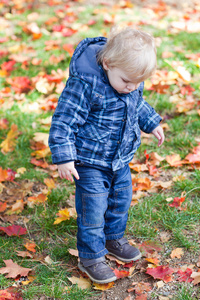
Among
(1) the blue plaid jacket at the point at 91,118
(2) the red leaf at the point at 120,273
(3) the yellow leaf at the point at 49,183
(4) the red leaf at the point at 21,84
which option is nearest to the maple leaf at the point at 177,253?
(2) the red leaf at the point at 120,273

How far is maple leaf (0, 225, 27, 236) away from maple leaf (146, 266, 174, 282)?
0.88 meters

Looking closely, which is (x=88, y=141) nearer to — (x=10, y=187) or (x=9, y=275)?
(x=9, y=275)

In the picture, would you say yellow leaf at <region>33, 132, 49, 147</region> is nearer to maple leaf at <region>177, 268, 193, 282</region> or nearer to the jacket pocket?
the jacket pocket

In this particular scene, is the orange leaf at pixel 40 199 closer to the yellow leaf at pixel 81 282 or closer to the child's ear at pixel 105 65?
the yellow leaf at pixel 81 282

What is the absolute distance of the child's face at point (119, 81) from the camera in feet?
6.00

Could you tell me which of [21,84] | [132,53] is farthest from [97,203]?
[21,84]

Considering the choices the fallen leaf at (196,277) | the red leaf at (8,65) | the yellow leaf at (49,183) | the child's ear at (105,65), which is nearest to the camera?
the child's ear at (105,65)

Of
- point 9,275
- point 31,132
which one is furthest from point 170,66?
point 9,275

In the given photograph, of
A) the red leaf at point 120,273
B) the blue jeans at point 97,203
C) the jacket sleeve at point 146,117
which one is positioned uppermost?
the jacket sleeve at point 146,117

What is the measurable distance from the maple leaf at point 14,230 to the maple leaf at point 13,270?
0.82ft

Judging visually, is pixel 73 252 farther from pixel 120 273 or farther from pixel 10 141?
pixel 10 141

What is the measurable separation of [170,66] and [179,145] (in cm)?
133

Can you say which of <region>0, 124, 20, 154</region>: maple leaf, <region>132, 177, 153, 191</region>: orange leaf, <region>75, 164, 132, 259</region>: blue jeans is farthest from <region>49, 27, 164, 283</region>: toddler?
<region>0, 124, 20, 154</region>: maple leaf

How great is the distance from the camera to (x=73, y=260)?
228 cm
